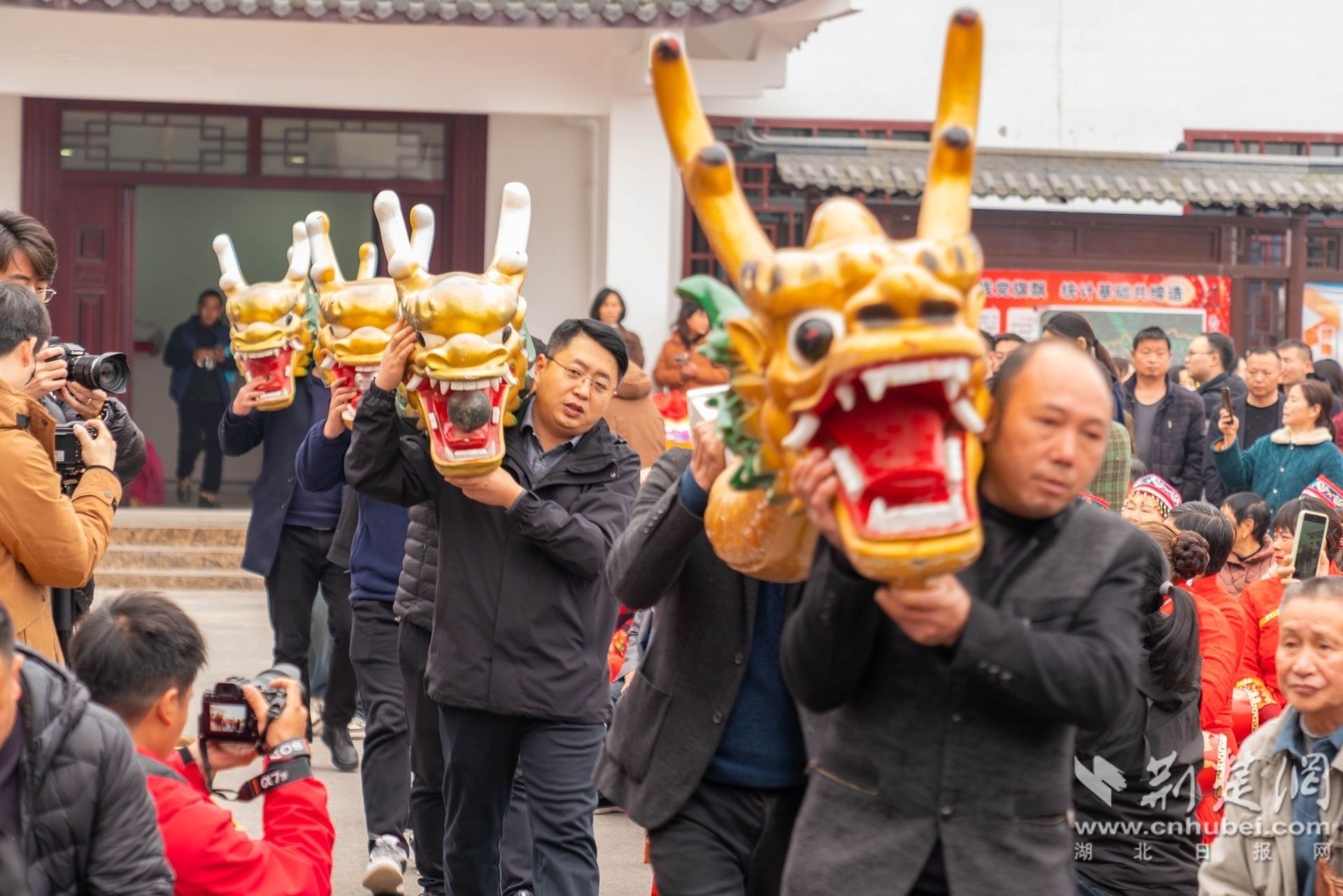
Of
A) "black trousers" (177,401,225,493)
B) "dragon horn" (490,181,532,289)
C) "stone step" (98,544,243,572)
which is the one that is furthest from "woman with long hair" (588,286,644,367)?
"dragon horn" (490,181,532,289)

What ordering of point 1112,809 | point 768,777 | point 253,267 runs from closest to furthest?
point 768,777
point 1112,809
point 253,267

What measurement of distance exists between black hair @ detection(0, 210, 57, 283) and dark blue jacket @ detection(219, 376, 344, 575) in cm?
162

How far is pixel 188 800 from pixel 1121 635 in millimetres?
1614

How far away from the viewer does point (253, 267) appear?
16.0 metres

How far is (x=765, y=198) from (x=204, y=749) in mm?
9710

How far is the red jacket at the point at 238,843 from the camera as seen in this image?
2.89m

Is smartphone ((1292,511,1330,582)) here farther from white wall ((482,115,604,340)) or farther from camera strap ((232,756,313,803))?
white wall ((482,115,604,340))

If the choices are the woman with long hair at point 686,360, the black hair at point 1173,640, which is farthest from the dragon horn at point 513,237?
the woman with long hair at point 686,360

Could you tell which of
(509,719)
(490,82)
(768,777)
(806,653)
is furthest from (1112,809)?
(490,82)

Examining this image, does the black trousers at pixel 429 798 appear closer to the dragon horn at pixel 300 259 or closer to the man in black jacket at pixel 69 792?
the dragon horn at pixel 300 259

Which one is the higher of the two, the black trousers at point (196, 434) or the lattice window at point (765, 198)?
the lattice window at point (765, 198)

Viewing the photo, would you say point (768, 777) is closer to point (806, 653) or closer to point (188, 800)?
point (806, 653)

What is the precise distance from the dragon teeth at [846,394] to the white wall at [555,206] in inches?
407

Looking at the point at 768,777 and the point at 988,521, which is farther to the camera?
the point at 768,777
